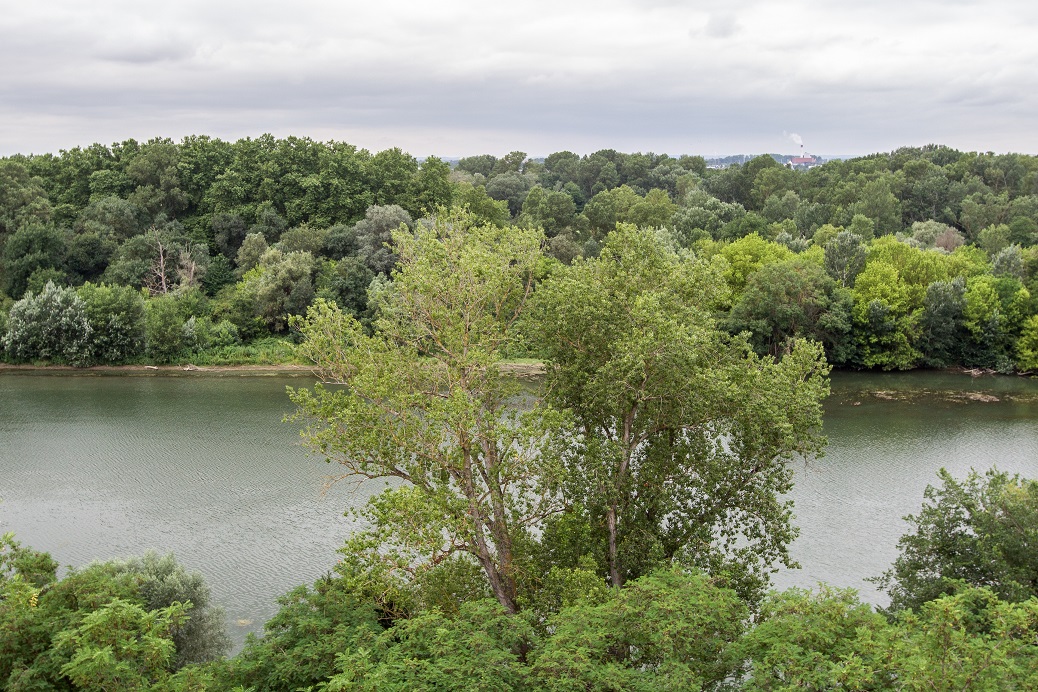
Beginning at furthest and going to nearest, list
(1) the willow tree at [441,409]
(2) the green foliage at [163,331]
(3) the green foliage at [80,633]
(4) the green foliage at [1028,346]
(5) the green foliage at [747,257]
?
(5) the green foliage at [747,257]
(2) the green foliage at [163,331]
(4) the green foliage at [1028,346]
(1) the willow tree at [441,409]
(3) the green foliage at [80,633]

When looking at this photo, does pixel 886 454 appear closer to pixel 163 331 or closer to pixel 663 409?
pixel 663 409

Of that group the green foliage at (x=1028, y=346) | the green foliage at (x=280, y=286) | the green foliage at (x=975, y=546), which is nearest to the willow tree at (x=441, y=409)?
the green foliage at (x=975, y=546)

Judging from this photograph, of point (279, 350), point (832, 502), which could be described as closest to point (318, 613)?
point (832, 502)

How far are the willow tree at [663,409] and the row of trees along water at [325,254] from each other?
15.9 meters

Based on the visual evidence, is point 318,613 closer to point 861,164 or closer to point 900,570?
point 900,570

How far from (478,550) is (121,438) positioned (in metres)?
20.4

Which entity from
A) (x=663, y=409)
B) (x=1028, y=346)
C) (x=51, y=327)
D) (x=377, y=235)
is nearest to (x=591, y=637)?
(x=663, y=409)

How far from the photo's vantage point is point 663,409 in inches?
561

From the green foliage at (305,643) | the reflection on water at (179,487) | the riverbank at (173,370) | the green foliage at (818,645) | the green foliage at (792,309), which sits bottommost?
the reflection on water at (179,487)

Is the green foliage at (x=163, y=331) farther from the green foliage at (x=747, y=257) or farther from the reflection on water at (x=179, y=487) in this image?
the green foliage at (x=747, y=257)

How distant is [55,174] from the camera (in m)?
51.5

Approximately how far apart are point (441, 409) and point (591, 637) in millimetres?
4158

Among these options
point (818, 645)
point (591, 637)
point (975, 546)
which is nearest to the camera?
point (818, 645)

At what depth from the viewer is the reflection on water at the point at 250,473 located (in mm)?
19984
